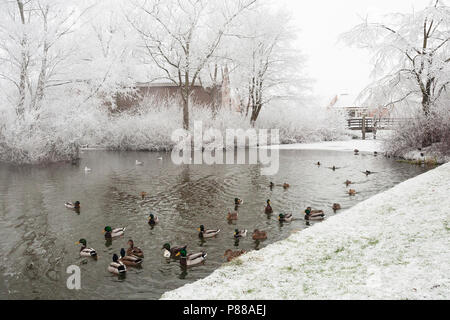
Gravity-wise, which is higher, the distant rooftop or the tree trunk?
the distant rooftop

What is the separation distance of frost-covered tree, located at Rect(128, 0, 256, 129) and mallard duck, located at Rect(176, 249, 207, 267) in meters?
23.2

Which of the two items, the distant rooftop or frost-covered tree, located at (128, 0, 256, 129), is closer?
frost-covered tree, located at (128, 0, 256, 129)

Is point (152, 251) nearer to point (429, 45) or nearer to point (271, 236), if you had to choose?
point (271, 236)

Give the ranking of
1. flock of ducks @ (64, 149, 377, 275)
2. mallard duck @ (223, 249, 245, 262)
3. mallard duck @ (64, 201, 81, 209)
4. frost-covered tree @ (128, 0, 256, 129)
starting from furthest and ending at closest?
1. frost-covered tree @ (128, 0, 256, 129)
2. mallard duck @ (64, 201, 81, 209)
3. mallard duck @ (223, 249, 245, 262)
4. flock of ducks @ (64, 149, 377, 275)

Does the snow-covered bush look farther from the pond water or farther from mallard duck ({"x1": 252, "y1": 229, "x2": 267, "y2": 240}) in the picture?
mallard duck ({"x1": 252, "y1": 229, "x2": 267, "y2": 240})

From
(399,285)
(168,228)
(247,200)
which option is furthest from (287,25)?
(399,285)

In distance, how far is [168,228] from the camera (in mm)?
8984

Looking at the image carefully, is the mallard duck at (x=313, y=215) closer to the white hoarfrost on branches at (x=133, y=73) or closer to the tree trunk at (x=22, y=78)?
the white hoarfrost on branches at (x=133, y=73)

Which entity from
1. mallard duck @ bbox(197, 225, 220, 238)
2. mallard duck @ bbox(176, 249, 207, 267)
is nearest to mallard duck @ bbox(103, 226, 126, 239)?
Result: mallard duck @ bbox(197, 225, 220, 238)

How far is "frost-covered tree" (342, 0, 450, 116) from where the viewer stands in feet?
67.6

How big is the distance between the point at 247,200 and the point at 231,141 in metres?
18.7

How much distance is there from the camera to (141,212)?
10523 millimetres

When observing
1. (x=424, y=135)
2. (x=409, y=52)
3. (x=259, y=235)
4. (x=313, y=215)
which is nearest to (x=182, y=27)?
(x=409, y=52)

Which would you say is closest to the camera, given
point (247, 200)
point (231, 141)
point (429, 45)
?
point (247, 200)
